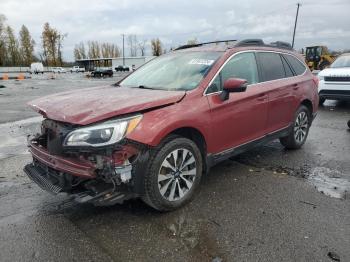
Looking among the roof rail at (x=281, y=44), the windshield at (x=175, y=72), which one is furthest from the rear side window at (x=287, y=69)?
the windshield at (x=175, y=72)

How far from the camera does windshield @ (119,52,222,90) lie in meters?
4.18

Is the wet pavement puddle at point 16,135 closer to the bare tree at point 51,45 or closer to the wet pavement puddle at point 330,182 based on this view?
the wet pavement puddle at point 330,182

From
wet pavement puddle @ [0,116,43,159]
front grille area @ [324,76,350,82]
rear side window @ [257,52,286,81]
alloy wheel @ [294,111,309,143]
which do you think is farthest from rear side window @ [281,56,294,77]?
front grille area @ [324,76,350,82]

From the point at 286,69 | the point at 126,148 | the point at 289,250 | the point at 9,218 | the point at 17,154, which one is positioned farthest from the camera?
the point at 17,154

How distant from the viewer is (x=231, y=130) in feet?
14.3

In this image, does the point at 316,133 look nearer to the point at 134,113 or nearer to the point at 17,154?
the point at 134,113

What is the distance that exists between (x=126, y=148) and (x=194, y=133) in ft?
3.25

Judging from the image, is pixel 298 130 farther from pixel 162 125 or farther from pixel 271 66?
pixel 162 125

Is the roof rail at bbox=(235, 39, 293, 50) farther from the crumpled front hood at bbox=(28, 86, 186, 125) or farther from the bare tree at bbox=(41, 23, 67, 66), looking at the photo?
the bare tree at bbox=(41, 23, 67, 66)

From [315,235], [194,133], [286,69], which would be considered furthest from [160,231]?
[286,69]

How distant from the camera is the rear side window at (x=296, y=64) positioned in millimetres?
5832

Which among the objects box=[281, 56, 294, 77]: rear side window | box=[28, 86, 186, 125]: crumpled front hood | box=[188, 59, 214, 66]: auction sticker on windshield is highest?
box=[188, 59, 214, 66]: auction sticker on windshield

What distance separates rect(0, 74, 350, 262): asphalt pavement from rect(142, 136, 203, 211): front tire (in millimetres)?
177

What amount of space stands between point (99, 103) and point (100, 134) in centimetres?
48
